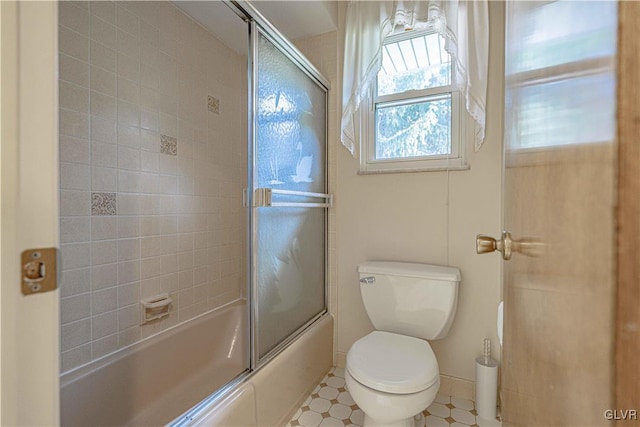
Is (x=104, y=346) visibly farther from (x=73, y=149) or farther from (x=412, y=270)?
(x=412, y=270)

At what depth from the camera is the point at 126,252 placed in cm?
151

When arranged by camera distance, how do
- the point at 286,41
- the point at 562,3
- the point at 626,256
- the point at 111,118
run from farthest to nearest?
the point at 286,41 < the point at 111,118 < the point at 562,3 < the point at 626,256

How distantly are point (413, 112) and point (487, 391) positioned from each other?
5.10 ft

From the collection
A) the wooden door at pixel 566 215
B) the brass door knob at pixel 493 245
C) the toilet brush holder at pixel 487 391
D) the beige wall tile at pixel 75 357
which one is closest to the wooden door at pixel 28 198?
the wooden door at pixel 566 215

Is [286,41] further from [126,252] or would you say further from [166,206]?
[126,252]

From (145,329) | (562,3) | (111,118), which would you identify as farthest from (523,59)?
(145,329)

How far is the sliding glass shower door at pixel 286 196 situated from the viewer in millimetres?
1384

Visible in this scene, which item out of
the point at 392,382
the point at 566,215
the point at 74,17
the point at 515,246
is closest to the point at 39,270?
the point at 566,215

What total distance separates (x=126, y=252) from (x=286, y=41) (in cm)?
136

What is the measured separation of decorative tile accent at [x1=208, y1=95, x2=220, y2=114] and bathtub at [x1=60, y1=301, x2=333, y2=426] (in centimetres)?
136

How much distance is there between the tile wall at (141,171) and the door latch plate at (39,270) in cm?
110

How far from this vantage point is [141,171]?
1585mm

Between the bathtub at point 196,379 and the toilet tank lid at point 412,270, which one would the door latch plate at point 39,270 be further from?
the toilet tank lid at point 412,270

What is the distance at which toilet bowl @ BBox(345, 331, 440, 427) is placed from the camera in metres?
1.14
